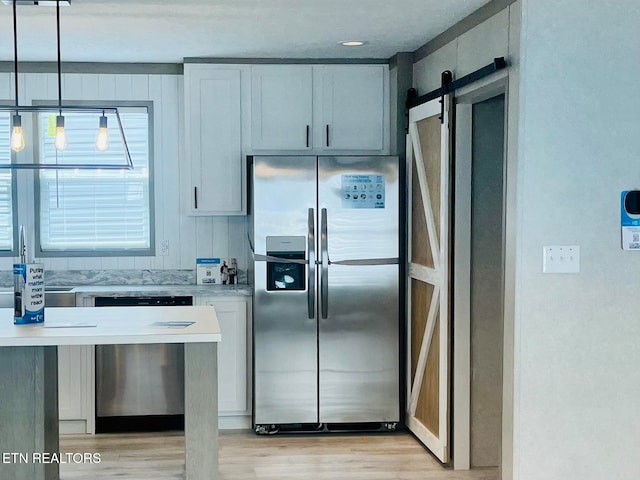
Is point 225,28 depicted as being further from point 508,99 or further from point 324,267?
point 508,99

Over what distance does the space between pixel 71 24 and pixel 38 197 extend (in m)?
1.65

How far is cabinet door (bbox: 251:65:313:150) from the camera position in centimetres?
556

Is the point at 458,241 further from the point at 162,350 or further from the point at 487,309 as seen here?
the point at 162,350

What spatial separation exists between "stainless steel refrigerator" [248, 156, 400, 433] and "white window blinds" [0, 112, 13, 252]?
1.70 m

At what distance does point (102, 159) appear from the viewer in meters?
5.88

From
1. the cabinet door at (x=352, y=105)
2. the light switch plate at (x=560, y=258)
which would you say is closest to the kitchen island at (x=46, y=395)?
the light switch plate at (x=560, y=258)

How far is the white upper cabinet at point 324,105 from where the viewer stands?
5570 millimetres

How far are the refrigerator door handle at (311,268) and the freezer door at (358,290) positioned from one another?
0.16 feet

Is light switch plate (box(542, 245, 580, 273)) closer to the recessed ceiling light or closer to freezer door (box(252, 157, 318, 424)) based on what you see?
freezer door (box(252, 157, 318, 424))

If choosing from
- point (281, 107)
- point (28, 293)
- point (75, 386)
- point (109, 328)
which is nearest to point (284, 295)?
point (281, 107)

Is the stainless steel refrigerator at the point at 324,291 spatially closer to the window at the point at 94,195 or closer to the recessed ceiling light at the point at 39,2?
the window at the point at 94,195

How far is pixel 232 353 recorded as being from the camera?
5426 mm

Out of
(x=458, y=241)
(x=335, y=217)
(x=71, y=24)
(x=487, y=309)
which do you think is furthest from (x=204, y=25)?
(x=487, y=309)

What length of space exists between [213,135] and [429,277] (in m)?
1.69
